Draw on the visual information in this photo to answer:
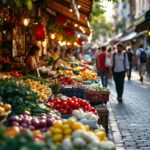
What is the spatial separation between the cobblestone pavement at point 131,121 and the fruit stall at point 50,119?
0.66 meters

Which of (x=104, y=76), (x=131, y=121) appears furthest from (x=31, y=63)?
(x=104, y=76)

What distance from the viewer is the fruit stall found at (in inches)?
175

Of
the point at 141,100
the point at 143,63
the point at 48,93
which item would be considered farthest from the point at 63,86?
the point at 143,63

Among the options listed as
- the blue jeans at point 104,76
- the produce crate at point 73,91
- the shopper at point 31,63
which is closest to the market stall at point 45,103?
the produce crate at point 73,91

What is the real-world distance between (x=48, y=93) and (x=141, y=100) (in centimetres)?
718

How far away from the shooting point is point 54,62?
1841cm

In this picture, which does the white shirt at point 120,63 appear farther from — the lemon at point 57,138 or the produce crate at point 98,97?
the lemon at point 57,138

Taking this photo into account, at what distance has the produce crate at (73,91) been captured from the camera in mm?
11227

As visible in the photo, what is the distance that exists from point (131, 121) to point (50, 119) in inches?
233

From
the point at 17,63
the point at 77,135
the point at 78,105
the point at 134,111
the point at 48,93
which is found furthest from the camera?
the point at 17,63

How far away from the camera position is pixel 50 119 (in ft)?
20.3

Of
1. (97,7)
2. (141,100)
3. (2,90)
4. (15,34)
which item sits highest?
(97,7)

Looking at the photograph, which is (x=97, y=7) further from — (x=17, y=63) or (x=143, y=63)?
(x=17, y=63)

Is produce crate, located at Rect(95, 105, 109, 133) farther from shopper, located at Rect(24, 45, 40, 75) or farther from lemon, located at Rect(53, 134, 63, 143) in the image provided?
lemon, located at Rect(53, 134, 63, 143)
